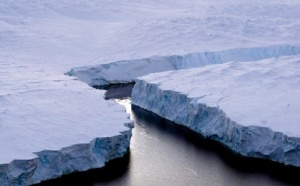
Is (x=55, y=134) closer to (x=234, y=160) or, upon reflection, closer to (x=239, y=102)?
(x=234, y=160)

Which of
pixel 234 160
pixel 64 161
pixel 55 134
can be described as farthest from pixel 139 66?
pixel 64 161

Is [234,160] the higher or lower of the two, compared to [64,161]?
lower

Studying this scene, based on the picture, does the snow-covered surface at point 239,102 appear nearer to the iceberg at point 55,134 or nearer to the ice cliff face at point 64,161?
the iceberg at point 55,134

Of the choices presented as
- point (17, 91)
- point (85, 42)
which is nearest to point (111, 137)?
point (17, 91)

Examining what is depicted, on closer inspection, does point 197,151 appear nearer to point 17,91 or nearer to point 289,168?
point 289,168

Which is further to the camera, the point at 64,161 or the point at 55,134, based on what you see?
the point at 55,134

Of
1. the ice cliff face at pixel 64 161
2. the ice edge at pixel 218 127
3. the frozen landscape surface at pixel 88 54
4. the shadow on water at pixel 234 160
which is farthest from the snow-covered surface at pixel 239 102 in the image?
the ice cliff face at pixel 64 161
